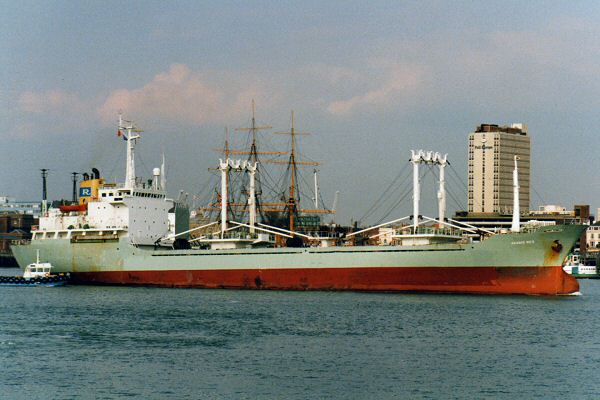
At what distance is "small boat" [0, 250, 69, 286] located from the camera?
58.8m

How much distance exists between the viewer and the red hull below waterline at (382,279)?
1870 inches

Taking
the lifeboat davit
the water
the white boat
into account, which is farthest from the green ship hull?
the lifeboat davit

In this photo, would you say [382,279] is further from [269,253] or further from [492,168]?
[492,168]

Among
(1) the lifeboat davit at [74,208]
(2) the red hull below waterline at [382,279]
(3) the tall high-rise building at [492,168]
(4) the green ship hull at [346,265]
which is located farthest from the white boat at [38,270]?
(3) the tall high-rise building at [492,168]

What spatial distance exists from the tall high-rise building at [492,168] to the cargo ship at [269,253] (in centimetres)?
11514

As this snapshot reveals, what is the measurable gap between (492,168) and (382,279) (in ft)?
428

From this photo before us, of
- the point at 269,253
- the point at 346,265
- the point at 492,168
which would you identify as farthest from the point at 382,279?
the point at 492,168

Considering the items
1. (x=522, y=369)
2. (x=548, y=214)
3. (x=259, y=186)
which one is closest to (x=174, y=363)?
(x=522, y=369)

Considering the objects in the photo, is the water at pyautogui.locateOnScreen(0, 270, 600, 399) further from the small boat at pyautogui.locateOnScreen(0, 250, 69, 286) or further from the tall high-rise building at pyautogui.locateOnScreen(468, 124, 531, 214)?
the tall high-rise building at pyautogui.locateOnScreen(468, 124, 531, 214)

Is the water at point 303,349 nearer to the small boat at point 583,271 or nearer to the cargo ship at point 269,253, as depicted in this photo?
the cargo ship at point 269,253

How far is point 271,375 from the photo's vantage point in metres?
25.8

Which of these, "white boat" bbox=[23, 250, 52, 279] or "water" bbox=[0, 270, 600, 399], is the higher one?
"white boat" bbox=[23, 250, 52, 279]

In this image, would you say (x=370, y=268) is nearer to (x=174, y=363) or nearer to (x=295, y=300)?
(x=295, y=300)

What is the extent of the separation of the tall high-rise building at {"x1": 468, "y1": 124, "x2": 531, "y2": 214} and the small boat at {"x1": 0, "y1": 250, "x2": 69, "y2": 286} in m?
126
